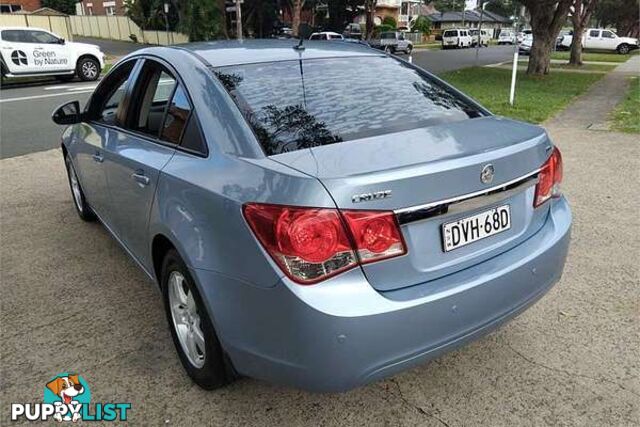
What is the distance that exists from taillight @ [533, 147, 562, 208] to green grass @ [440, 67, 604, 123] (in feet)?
25.4

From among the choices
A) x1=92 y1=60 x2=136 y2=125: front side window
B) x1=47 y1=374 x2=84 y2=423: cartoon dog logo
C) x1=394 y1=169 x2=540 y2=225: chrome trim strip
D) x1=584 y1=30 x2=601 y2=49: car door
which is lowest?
x1=584 y1=30 x2=601 y2=49: car door

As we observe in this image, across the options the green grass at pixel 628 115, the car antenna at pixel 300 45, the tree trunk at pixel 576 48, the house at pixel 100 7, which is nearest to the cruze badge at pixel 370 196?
the car antenna at pixel 300 45

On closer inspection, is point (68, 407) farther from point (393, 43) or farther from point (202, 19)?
point (393, 43)

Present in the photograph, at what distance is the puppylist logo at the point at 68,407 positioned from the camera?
8.38ft

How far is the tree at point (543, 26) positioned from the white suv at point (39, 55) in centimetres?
1429

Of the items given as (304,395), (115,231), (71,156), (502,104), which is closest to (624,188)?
(304,395)

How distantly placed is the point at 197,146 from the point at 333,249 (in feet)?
3.03

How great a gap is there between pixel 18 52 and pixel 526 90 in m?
14.6

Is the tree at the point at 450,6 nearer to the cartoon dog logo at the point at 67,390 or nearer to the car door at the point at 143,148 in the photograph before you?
the car door at the point at 143,148

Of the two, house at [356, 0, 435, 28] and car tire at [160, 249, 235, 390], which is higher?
house at [356, 0, 435, 28]

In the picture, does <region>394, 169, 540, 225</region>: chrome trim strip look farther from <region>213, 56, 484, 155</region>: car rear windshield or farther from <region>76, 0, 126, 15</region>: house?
<region>76, 0, 126, 15</region>: house

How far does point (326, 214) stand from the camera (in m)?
1.92

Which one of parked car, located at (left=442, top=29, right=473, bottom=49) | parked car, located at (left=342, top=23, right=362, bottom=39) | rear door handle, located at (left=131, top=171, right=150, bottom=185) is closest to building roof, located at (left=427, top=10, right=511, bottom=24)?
parked car, located at (left=442, top=29, right=473, bottom=49)

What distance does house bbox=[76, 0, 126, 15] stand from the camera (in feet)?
170
